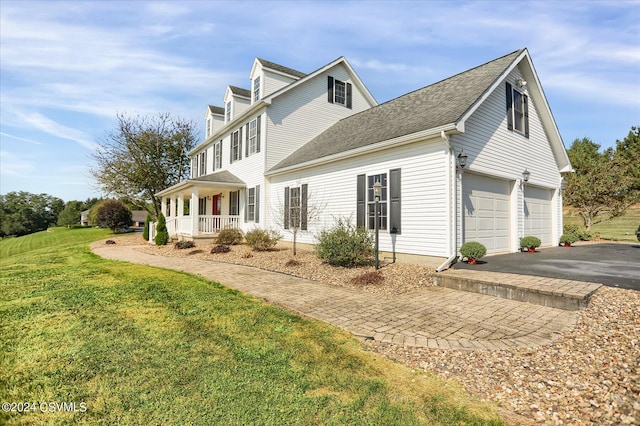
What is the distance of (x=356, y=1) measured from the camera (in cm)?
850

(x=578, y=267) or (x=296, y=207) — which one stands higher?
(x=296, y=207)

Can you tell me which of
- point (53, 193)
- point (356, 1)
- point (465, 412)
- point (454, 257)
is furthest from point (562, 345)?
point (53, 193)

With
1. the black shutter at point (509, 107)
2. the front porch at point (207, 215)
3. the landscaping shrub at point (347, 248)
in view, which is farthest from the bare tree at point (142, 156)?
the black shutter at point (509, 107)

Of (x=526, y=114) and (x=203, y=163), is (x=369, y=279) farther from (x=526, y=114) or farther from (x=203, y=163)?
(x=203, y=163)

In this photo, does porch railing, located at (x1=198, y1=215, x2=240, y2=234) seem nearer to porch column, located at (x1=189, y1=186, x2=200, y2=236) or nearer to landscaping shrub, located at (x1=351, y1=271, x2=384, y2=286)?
porch column, located at (x1=189, y1=186, x2=200, y2=236)

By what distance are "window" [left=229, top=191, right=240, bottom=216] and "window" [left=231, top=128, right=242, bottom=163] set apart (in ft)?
6.95

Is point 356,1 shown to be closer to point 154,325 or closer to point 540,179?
point 154,325

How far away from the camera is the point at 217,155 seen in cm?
2111

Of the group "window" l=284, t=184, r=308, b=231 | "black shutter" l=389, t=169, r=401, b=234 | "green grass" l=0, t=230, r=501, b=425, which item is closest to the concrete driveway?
"black shutter" l=389, t=169, r=401, b=234

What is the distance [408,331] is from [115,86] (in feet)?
41.4

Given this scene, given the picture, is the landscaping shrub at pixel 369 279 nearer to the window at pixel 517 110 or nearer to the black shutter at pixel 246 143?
the window at pixel 517 110

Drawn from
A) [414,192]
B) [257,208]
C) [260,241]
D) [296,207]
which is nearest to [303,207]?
[296,207]

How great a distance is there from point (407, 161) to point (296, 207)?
571 cm

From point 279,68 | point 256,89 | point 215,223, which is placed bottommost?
point 215,223
